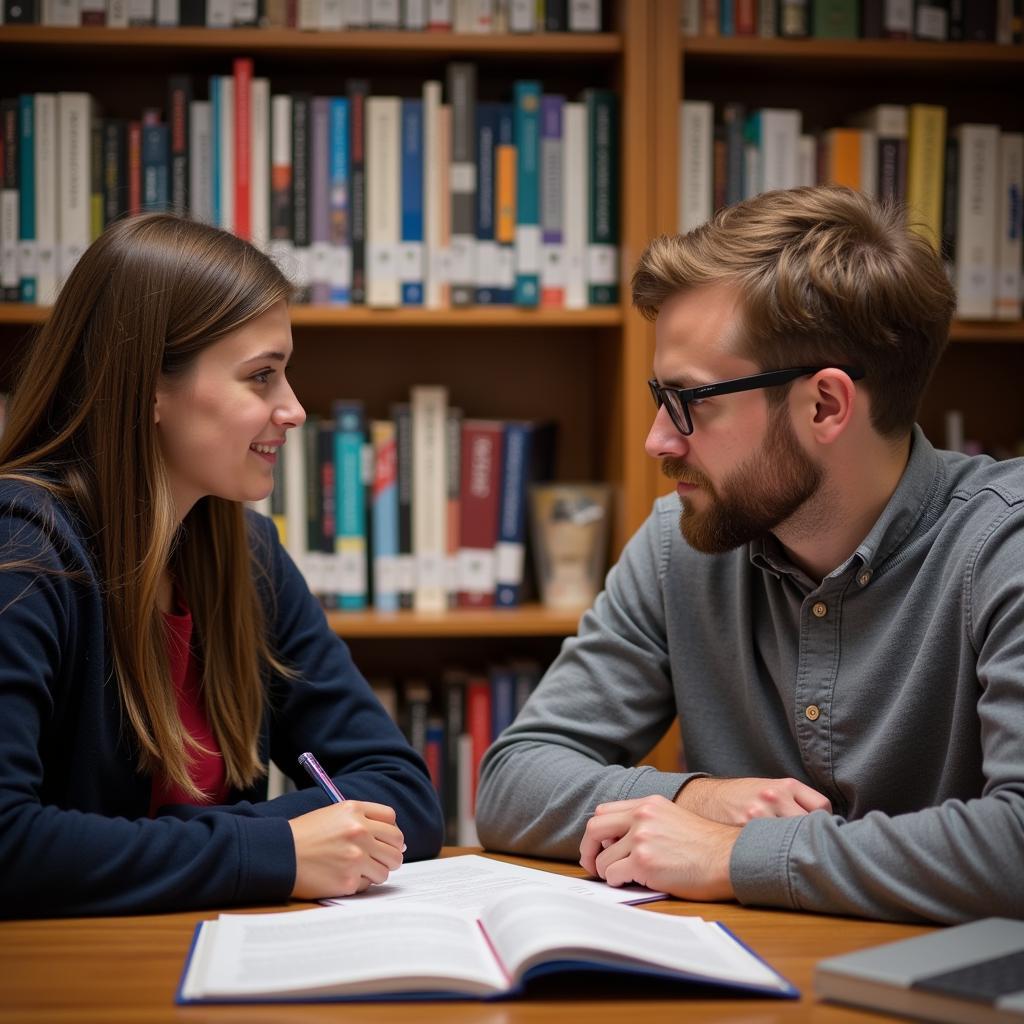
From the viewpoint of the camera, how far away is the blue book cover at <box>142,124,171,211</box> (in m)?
2.19

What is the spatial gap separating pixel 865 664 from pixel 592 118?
1280mm

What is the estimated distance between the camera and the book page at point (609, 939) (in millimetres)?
854

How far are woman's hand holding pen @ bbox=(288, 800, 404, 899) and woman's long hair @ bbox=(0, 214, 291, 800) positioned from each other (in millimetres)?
224

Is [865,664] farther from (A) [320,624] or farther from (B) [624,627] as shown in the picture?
(A) [320,624]

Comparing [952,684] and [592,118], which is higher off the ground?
[592,118]

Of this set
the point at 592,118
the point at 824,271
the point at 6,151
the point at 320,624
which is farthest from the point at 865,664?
the point at 6,151

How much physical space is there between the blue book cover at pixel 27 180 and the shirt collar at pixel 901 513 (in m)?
1.45

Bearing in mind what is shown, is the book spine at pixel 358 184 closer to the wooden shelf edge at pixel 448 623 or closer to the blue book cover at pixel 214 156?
the blue book cover at pixel 214 156

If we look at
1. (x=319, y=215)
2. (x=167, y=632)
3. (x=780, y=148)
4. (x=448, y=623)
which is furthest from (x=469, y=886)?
(x=780, y=148)

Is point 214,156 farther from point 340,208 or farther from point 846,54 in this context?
point 846,54

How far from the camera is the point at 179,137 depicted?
2.19 metres

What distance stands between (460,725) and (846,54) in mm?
1359

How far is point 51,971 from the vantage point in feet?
3.03

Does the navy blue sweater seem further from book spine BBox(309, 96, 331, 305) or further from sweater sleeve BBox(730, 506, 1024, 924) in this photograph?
book spine BBox(309, 96, 331, 305)
